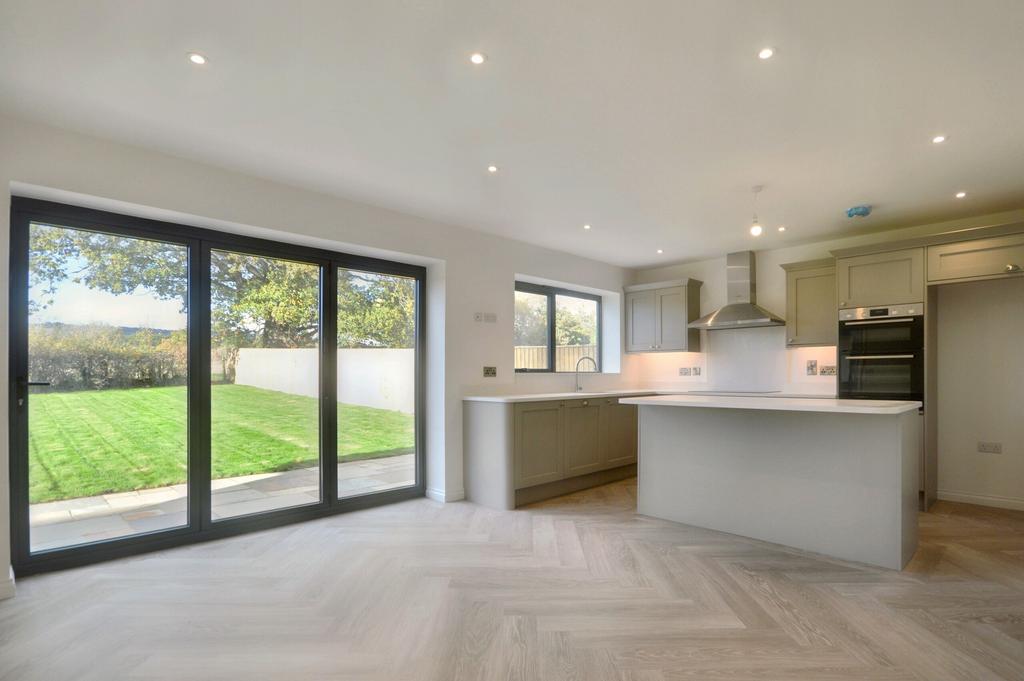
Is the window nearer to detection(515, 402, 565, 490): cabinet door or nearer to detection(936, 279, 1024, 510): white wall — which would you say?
detection(515, 402, 565, 490): cabinet door

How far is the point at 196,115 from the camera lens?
2695 millimetres

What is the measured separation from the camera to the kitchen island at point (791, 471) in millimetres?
3094

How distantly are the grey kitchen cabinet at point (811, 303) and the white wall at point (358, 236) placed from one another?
197 centimetres

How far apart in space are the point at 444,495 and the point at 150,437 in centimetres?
225

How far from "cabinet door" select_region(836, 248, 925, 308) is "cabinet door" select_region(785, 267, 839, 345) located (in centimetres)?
26

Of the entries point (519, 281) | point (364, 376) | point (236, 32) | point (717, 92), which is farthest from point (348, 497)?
point (717, 92)

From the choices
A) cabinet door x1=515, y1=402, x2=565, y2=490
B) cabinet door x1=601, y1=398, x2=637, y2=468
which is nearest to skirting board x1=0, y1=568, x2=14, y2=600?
cabinet door x1=515, y1=402, x2=565, y2=490

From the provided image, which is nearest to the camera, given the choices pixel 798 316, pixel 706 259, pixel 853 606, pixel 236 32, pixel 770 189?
pixel 236 32

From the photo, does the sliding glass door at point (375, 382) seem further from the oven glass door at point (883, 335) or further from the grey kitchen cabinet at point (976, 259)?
the grey kitchen cabinet at point (976, 259)

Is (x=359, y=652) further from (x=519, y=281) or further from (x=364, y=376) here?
(x=519, y=281)

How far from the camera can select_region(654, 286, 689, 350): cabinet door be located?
6164 millimetres

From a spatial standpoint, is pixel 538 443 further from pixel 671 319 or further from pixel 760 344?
pixel 760 344

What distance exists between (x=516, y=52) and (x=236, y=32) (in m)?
1.07

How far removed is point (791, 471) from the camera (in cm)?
345
